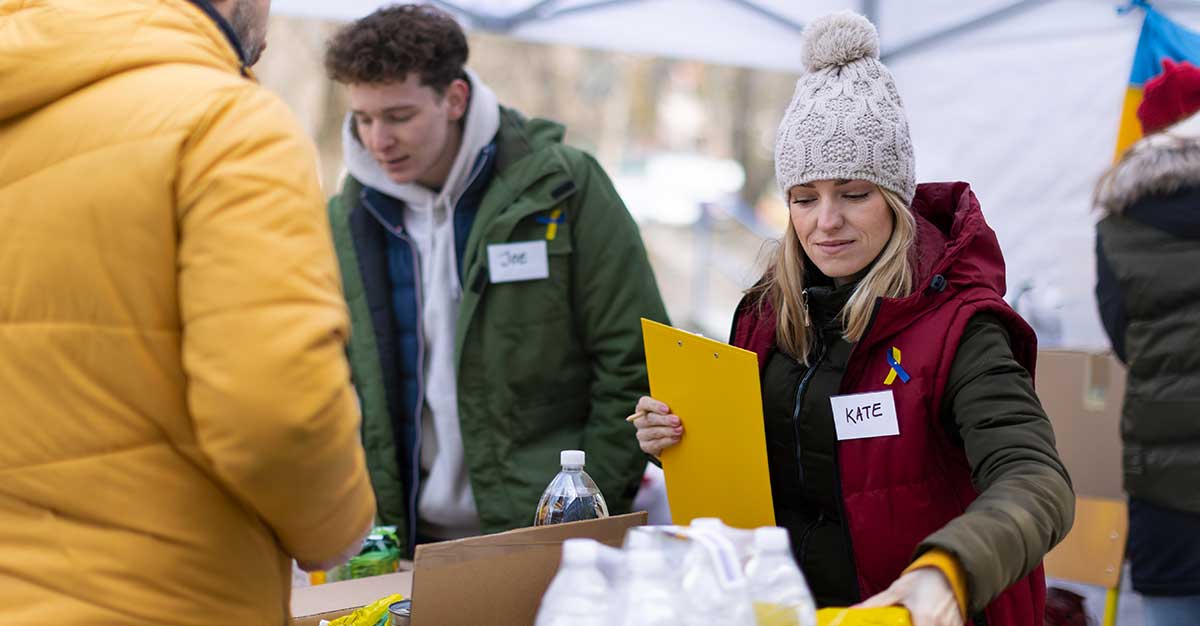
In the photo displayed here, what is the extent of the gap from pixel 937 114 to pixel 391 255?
7.56 ft

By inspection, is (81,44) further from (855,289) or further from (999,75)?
(999,75)

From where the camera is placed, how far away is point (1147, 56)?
10.7 ft

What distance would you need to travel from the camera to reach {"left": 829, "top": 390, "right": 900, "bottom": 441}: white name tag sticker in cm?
154

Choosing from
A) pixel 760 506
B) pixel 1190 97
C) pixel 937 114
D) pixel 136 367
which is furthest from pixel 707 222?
pixel 136 367

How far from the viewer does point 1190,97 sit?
8.61ft

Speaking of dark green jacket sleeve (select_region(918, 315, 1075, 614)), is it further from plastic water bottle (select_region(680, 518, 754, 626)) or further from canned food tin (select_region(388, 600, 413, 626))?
canned food tin (select_region(388, 600, 413, 626))

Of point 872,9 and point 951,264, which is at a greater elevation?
point 872,9

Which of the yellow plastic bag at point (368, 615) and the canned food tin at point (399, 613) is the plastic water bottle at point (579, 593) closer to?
the canned food tin at point (399, 613)

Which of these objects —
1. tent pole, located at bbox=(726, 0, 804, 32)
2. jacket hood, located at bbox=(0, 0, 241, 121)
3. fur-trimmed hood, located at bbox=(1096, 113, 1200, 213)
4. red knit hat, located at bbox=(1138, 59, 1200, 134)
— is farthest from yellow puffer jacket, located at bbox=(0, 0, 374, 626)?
tent pole, located at bbox=(726, 0, 804, 32)

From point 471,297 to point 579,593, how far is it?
143 centimetres

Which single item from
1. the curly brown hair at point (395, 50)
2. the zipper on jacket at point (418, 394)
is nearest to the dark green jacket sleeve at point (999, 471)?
the zipper on jacket at point (418, 394)

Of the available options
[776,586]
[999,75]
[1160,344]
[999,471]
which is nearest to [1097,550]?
[1160,344]

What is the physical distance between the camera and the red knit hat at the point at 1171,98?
262 cm

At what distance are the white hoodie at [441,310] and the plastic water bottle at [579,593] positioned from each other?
4.71ft
